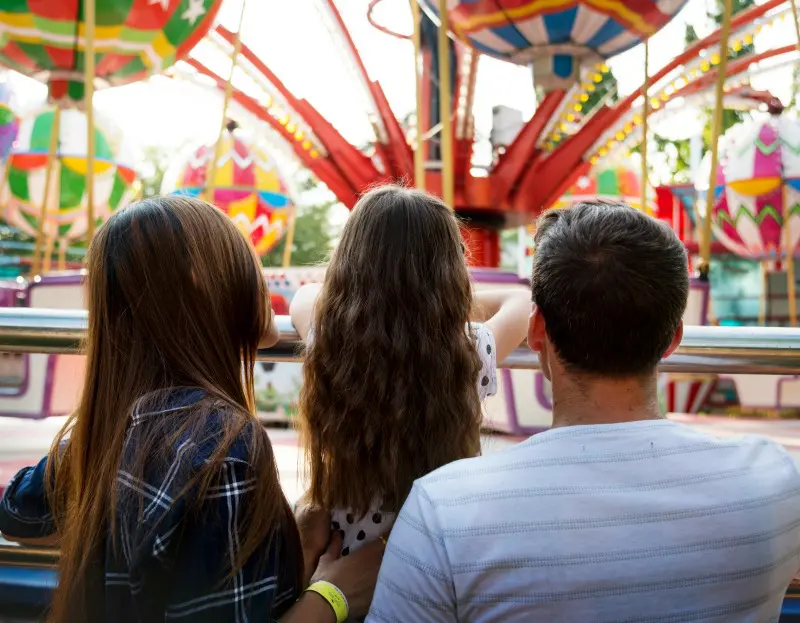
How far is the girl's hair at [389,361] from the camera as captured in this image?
3.77 ft

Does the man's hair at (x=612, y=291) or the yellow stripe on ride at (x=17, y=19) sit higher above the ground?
the yellow stripe on ride at (x=17, y=19)

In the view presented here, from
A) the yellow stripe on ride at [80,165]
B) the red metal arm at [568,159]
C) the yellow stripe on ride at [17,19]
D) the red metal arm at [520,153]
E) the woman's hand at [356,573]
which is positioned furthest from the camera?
the yellow stripe on ride at [80,165]

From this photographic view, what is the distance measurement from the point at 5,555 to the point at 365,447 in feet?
2.02

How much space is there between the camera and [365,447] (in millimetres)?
1156

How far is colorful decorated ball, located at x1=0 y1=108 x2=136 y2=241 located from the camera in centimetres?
605

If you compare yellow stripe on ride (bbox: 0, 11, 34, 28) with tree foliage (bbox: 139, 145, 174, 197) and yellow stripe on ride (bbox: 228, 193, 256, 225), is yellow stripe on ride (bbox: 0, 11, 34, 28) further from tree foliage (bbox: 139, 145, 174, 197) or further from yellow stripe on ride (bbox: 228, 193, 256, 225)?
tree foliage (bbox: 139, 145, 174, 197)

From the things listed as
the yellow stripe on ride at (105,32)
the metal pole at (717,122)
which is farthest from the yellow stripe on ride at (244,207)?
the metal pole at (717,122)

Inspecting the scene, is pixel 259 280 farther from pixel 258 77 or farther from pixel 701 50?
pixel 701 50

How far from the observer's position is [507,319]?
1.40 m

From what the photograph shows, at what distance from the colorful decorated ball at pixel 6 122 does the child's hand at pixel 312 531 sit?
19.3ft

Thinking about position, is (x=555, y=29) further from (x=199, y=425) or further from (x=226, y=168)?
(x=226, y=168)

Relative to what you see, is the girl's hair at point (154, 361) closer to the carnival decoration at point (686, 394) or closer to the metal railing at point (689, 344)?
the metal railing at point (689, 344)

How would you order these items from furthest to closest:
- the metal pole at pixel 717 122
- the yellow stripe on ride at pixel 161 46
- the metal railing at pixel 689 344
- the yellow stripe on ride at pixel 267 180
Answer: the yellow stripe on ride at pixel 267 180 → the yellow stripe on ride at pixel 161 46 → the metal pole at pixel 717 122 → the metal railing at pixel 689 344

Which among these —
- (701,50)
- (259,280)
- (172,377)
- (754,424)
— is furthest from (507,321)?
(701,50)
